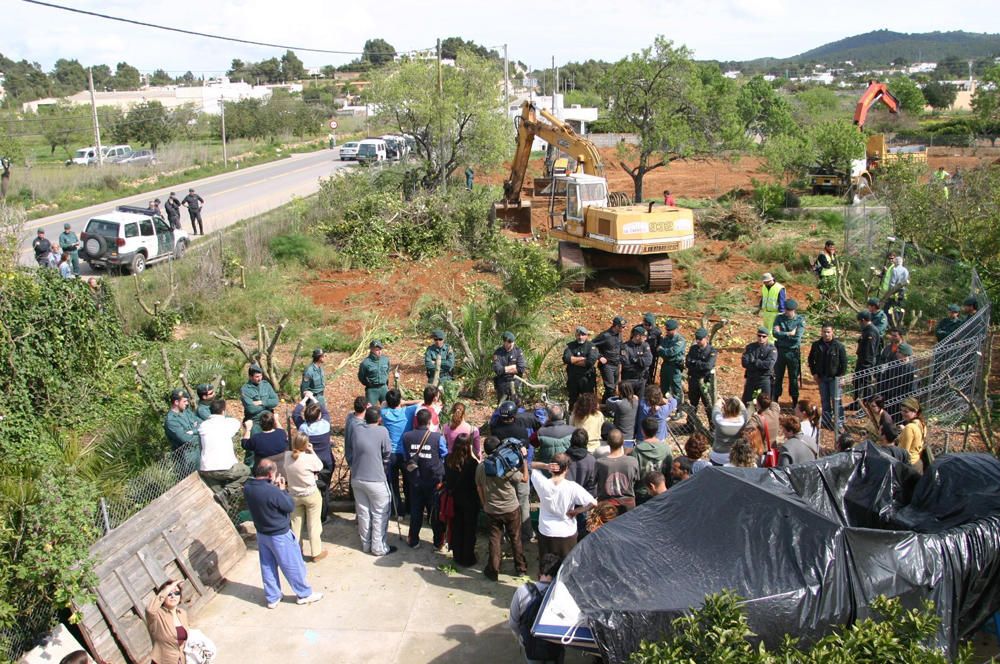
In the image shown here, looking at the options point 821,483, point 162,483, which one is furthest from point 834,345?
point 162,483

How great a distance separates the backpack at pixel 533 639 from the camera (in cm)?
588

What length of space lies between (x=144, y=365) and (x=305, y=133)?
192 ft

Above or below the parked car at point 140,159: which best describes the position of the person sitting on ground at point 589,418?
below

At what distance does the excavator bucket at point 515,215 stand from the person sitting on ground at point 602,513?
18345mm

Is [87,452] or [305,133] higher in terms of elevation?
[305,133]

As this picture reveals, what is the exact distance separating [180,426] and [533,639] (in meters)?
4.82

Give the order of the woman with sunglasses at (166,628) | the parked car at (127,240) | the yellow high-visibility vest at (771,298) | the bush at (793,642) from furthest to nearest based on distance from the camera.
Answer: the parked car at (127,240), the yellow high-visibility vest at (771,298), the woman with sunglasses at (166,628), the bush at (793,642)

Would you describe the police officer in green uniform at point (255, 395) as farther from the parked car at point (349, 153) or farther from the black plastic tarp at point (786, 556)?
the parked car at point (349, 153)

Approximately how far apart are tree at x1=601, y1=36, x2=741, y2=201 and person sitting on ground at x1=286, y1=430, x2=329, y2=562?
2140 cm

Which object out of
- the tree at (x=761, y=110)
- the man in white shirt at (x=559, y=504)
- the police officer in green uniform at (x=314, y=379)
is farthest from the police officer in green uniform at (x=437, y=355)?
the tree at (x=761, y=110)

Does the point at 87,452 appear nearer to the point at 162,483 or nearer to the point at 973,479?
the point at 162,483

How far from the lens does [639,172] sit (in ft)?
A: 91.5

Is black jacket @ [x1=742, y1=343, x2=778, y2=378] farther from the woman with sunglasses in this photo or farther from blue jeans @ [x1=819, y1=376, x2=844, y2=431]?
the woman with sunglasses

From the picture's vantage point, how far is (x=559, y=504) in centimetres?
708
